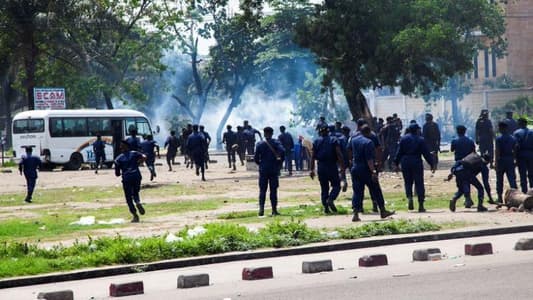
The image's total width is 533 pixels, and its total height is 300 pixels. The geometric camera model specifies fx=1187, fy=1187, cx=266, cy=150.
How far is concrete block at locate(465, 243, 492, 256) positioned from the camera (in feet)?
49.1

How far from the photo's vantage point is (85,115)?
5419 cm

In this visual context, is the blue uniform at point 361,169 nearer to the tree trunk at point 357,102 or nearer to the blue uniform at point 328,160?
the blue uniform at point 328,160

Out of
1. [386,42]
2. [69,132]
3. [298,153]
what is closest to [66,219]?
[298,153]

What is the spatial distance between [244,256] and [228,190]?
52.3ft

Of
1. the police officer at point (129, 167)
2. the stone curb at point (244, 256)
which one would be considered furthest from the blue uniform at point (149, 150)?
the stone curb at point (244, 256)

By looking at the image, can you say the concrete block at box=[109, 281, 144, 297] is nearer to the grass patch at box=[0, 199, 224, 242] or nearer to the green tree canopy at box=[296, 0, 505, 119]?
the grass patch at box=[0, 199, 224, 242]

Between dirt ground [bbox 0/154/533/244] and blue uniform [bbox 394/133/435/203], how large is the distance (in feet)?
1.80

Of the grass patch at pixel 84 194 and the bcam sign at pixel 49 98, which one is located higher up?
the bcam sign at pixel 49 98

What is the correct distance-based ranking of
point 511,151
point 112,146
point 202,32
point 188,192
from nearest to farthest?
point 511,151 → point 188,192 → point 112,146 → point 202,32

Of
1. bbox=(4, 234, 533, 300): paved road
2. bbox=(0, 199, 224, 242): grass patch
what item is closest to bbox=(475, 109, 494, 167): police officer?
bbox=(0, 199, 224, 242): grass patch

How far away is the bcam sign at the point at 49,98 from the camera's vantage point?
56.6 metres

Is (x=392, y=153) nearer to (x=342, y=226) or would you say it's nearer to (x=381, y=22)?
(x=381, y=22)

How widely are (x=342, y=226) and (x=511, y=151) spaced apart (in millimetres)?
4971

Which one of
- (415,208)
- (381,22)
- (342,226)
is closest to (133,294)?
(342,226)
